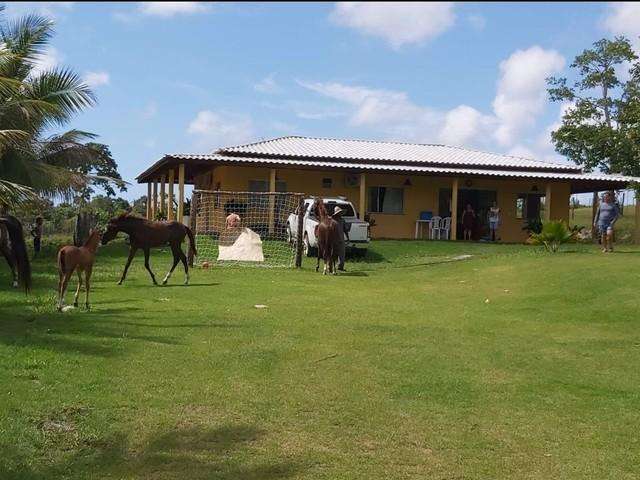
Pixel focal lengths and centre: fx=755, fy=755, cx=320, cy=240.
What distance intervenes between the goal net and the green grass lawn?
6.62m

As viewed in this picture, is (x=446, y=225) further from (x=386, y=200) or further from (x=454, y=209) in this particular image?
(x=386, y=200)

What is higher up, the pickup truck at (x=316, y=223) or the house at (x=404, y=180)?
the house at (x=404, y=180)

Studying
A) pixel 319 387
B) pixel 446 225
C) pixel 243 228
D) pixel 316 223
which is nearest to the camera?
pixel 319 387

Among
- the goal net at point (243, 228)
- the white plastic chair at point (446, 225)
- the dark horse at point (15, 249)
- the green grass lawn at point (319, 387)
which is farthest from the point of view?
the white plastic chair at point (446, 225)

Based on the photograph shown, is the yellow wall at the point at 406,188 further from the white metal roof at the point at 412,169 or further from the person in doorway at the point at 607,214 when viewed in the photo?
the person in doorway at the point at 607,214

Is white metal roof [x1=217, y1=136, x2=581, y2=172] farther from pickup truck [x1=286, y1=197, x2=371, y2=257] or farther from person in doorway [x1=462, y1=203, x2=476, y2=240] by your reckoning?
pickup truck [x1=286, y1=197, x2=371, y2=257]

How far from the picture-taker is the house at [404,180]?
1049 inches

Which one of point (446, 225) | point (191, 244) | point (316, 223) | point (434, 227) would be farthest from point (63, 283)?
point (446, 225)

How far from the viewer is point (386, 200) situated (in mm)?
28906

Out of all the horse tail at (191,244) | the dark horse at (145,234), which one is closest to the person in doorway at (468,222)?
the horse tail at (191,244)

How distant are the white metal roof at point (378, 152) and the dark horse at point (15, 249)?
1382 centimetres

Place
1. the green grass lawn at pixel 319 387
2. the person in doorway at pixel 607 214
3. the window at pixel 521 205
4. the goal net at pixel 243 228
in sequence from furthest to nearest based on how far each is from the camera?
the window at pixel 521 205, the goal net at pixel 243 228, the person in doorway at pixel 607 214, the green grass lawn at pixel 319 387

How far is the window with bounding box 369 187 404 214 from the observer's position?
28.8 meters

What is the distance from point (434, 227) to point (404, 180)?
85.1 inches
